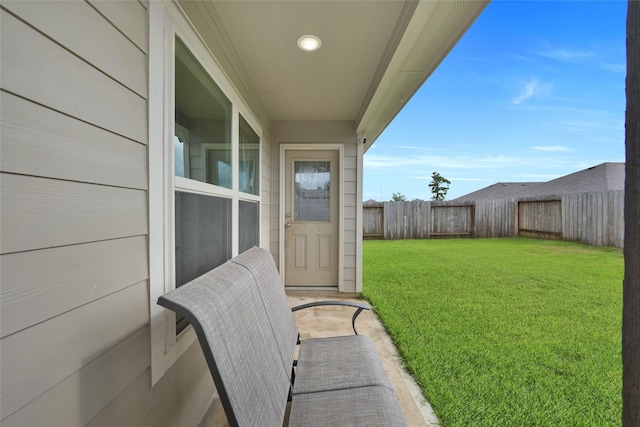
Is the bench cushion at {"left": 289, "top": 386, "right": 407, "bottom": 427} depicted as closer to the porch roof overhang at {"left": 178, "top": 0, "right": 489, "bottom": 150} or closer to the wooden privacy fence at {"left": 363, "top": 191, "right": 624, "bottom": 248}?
the porch roof overhang at {"left": 178, "top": 0, "right": 489, "bottom": 150}

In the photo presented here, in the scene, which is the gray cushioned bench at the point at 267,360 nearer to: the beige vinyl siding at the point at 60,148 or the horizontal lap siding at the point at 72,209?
the horizontal lap siding at the point at 72,209

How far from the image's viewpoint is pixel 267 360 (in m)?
1.10

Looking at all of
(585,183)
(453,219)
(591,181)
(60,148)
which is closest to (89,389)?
(60,148)

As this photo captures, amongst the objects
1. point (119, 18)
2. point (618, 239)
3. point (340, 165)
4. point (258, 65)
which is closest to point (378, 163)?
point (618, 239)

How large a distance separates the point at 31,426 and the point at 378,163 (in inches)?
830

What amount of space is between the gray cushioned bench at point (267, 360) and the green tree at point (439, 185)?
22366 millimetres

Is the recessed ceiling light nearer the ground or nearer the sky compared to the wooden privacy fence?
nearer the sky

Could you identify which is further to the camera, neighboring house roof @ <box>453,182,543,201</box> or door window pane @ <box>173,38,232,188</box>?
neighboring house roof @ <box>453,182,543,201</box>

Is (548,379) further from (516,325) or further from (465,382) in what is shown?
(516,325)

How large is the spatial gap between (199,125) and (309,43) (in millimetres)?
1073

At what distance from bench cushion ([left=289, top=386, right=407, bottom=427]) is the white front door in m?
2.63

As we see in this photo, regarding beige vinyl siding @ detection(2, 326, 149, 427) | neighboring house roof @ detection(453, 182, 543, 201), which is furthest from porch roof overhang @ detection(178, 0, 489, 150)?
neighboring house roof @ detection(453, 182, 543, 201)

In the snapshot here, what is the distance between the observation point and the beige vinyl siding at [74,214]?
56cm

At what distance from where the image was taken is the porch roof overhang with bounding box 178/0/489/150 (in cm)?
152
